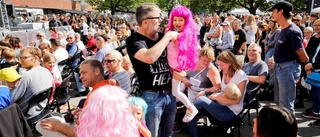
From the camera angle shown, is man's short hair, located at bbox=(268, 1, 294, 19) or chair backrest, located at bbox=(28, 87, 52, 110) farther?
man's short hair, located at bbox=(268, 1, 294, 19)

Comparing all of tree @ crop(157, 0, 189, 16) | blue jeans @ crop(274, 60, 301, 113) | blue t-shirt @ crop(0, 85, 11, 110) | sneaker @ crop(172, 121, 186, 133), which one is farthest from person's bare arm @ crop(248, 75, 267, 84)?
tree @ crop(157, 0, 189, 16)

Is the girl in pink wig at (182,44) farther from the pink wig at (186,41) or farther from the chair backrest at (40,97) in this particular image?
the chair backrest at (40,97)

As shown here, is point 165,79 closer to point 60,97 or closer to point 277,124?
point 277,124

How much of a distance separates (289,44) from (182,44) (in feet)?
6.59

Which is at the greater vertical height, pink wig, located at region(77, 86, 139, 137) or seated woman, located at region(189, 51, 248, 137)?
pink wig, located at region(77, 86, 139, 137)

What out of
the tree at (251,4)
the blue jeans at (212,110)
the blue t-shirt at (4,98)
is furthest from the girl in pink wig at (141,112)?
the tree at (251,4)

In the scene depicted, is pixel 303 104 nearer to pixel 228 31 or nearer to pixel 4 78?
pixel 228 31

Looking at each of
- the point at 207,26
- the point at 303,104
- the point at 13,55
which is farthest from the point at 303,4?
the point at 13,55

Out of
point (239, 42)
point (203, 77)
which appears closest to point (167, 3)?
point (239, 42)

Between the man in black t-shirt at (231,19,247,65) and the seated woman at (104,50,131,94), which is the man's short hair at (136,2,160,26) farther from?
the man in black t-shirt at (231,19,247,65)

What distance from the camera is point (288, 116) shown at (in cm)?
173

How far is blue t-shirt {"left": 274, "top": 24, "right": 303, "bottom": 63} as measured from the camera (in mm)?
3404

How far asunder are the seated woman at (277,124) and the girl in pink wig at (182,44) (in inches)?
31.0

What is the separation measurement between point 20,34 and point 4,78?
8.18 m
